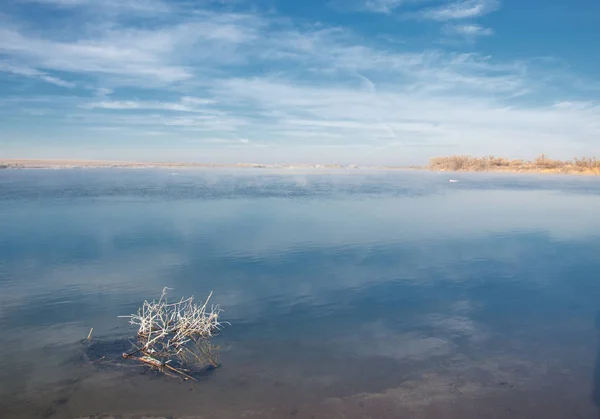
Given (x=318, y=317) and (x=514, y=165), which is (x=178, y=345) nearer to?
(x=318, y=317)

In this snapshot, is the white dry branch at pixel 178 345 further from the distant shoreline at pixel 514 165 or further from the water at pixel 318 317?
the distant shoreline at pixel 514 165

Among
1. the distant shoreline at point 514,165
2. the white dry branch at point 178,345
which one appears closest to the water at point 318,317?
the white dry branch at point 178,345

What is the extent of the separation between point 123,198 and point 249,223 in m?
15.8

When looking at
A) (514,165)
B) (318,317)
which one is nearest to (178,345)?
(318,317)

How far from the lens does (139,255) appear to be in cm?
1543

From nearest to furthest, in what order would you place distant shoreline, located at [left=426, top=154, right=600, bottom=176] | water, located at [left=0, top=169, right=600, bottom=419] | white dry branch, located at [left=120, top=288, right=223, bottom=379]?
water, located at [left=0, top=169, right=600, bottom=419]
white dry branch, located at [left=120, top=288, right=223, bottom=379]
distant shoreline, located at [left=426, top=154, right=600, bottom=176]

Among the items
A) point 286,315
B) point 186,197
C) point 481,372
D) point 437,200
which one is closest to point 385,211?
point 437,200

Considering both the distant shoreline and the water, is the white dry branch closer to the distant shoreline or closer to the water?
the water

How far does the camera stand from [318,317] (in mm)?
9844

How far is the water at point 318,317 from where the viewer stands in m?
6.62

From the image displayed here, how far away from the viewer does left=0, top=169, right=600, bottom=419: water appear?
21.7 feet

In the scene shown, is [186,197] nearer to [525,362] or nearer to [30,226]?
[30,226]

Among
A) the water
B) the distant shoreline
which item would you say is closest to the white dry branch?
the water

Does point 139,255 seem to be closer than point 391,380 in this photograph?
No
